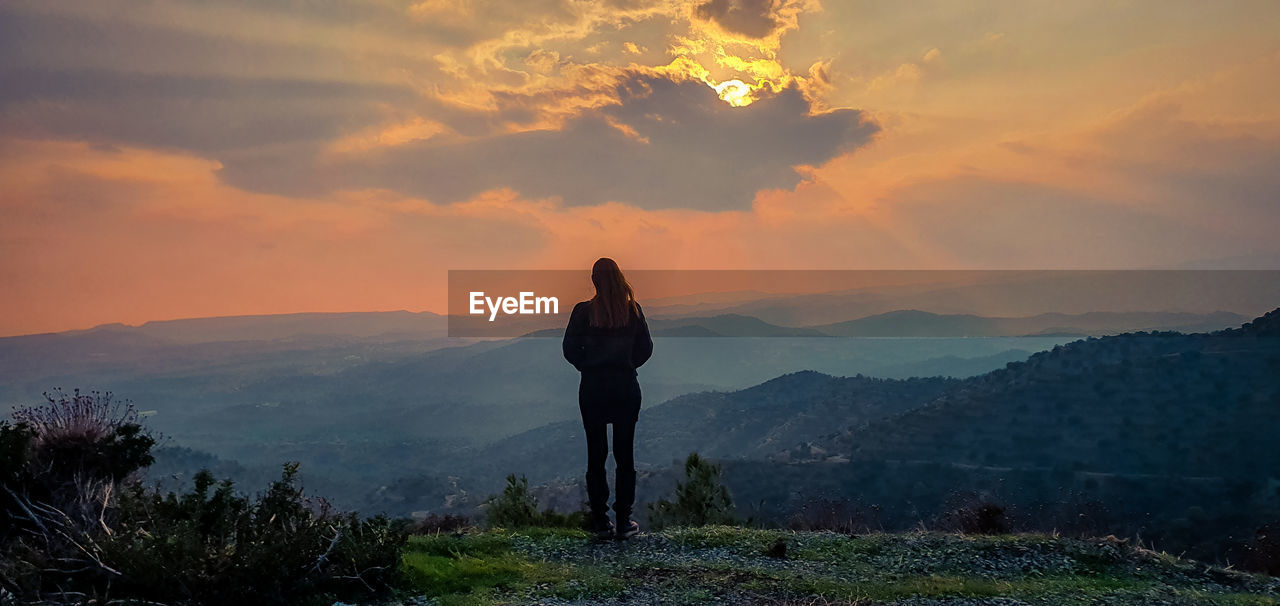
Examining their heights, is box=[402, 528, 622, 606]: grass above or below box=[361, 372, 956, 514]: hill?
above

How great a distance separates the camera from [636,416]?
1052 cm

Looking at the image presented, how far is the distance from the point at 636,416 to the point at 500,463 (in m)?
65.1

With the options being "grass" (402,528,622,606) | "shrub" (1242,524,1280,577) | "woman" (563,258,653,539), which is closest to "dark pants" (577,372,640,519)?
"woman" (563,258,653,539)

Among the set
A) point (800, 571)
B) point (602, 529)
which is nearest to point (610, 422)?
point (602, 529)

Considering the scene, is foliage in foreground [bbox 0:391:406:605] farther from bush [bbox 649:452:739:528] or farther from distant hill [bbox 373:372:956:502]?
distant hill [bbox 373:372:956:502]

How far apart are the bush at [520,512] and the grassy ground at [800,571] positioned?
6.55 feet

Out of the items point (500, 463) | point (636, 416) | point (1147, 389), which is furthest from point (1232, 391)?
point (500, 463)

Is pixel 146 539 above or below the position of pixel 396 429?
above

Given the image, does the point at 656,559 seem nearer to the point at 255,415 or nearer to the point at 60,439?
the point at 60,439

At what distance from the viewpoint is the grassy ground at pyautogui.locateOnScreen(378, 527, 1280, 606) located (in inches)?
314

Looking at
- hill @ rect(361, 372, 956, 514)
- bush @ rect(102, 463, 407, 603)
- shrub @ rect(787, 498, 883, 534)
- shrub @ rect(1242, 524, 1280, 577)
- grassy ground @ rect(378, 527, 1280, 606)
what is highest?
bush @ rect(102, 463, 407, 603)

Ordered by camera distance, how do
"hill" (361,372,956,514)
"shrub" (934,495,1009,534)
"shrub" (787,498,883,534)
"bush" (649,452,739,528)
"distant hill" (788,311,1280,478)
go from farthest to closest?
"hill" (361,372,956,514) < "distant hill" (788,311,1280,478) < "bush" (649,452,739,528) < "shrub" (787,498,883,534) < "shrub" (934,495,1009,534)

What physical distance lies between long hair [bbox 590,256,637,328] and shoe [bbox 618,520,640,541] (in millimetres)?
2639

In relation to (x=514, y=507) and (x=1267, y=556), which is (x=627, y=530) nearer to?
(x=514, y=507)
